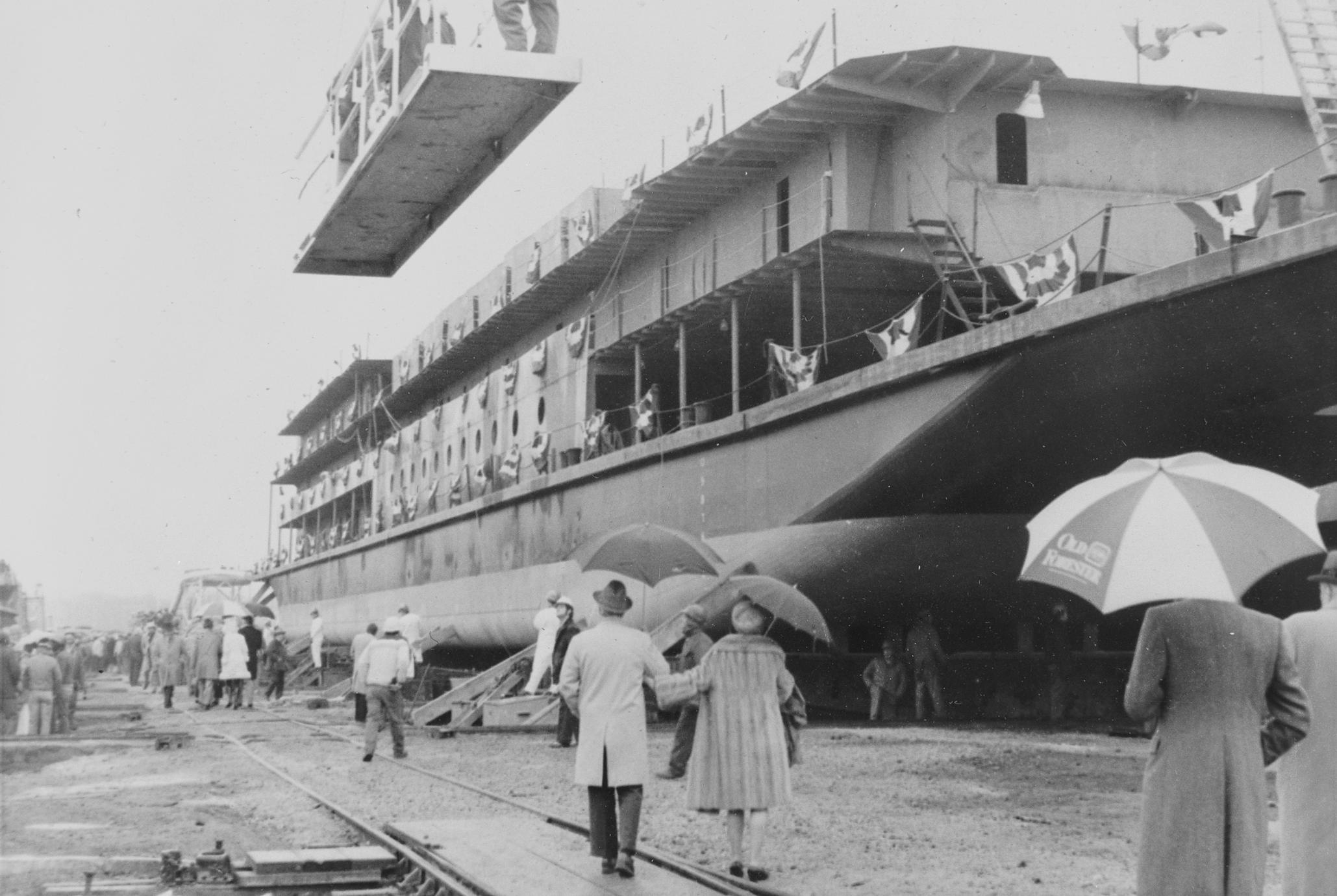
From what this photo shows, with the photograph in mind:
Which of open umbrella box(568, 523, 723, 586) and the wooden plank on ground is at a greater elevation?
open umbrella box(568, 523, 723, 586)

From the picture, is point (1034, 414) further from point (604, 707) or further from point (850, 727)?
point (604, 707)

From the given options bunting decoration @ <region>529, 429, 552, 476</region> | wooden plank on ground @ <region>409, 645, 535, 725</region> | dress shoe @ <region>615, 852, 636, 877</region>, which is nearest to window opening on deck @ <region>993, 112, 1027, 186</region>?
wooden plank on ground @ <region>409, 645, 535, 725</region>

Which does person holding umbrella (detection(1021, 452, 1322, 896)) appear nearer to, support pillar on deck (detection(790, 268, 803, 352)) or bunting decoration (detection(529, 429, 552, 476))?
support pillar on deck (detection(790, 268, 803, 352))

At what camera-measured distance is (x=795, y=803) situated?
36.3 feet

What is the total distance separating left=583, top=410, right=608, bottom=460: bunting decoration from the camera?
2342cm

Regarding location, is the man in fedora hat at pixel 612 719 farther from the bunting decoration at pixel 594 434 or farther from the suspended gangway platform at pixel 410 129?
the bunting decoration at pixel 594 434

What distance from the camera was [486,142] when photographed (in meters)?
9.75

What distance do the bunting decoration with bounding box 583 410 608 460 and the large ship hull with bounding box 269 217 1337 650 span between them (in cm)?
56

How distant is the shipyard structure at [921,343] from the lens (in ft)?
46.1

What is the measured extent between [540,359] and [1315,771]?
75.5 ft

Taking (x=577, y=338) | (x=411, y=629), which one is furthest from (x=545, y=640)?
(x=577, y=338)

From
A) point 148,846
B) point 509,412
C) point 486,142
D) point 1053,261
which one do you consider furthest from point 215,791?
point 509,412

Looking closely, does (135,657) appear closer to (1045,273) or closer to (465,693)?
(465,693)

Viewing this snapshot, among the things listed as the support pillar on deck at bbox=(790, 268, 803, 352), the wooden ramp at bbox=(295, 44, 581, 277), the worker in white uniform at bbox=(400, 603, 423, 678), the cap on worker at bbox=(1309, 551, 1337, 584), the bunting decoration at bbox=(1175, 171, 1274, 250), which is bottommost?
the cap on worker at bbox=(1309, 551, 1337, 584)
